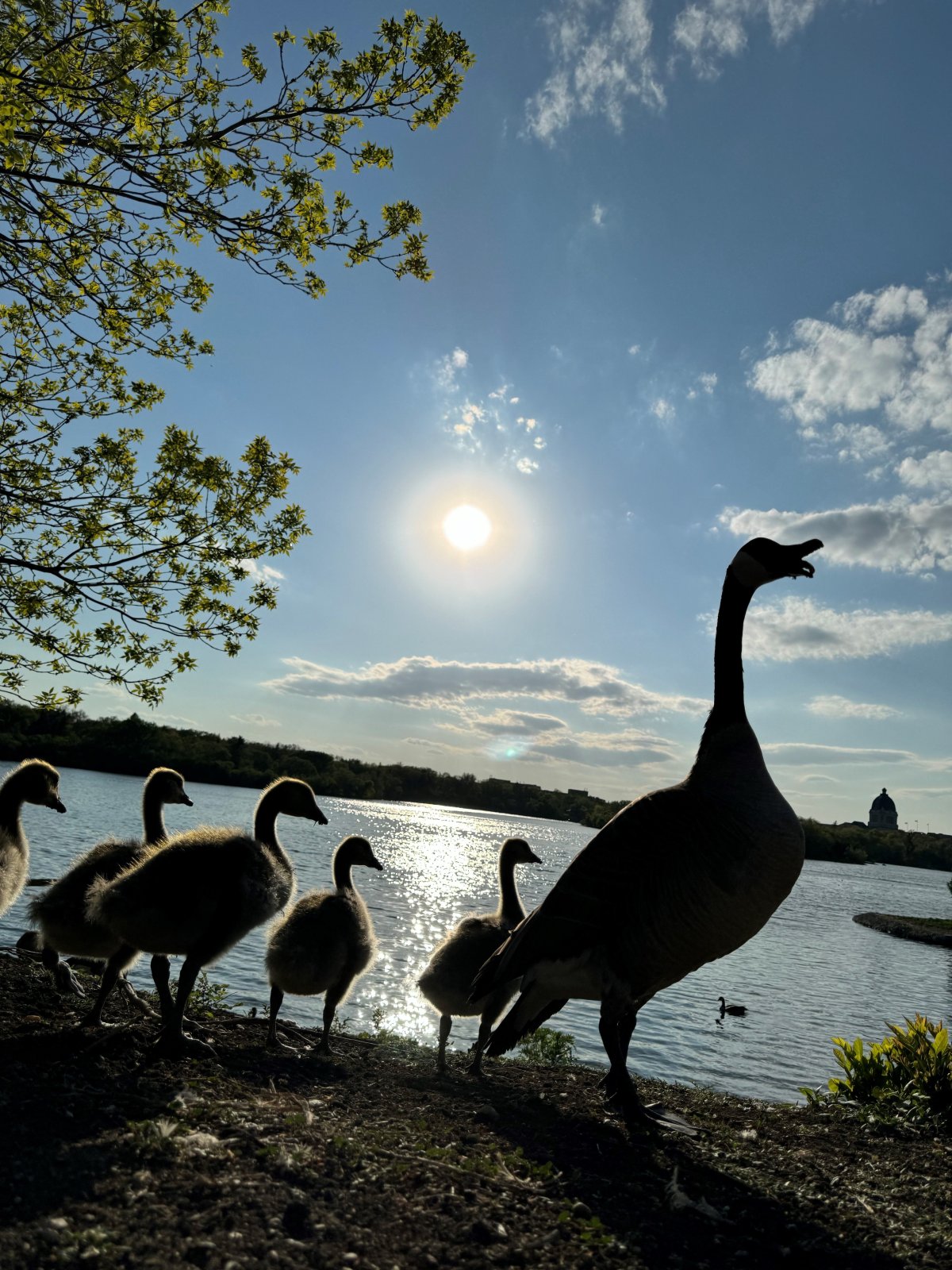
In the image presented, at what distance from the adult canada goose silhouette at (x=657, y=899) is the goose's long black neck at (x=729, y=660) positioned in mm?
143

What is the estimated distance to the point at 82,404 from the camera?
31.3ft

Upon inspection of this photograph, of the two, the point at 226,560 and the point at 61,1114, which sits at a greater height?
the point at 226,560

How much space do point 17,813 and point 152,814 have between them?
4.23 feet

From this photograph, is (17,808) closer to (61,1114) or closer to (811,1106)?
(61,1114)

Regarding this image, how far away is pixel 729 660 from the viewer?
6953 millimetres

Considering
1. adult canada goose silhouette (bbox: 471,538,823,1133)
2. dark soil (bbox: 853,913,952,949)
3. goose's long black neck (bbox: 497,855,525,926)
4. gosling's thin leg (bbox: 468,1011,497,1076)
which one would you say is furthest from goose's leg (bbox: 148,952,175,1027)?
dark soil (bbox: 853,913,952,949)

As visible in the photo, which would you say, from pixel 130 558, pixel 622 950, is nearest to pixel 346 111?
pixel 130 558

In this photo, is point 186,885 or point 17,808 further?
point 17,808

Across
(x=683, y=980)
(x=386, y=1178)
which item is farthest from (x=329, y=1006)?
(x=683, y=980)

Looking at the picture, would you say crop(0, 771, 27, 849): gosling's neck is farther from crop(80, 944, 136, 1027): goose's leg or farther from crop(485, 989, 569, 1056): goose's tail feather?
crop(485, 989, 569, 1056): goose's tail feather

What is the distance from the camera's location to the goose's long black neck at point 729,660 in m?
6.62

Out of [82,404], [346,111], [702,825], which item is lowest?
[702,825]

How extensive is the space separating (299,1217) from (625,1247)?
58.2 inches

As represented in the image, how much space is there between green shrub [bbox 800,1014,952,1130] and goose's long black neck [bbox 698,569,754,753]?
4.39 m
